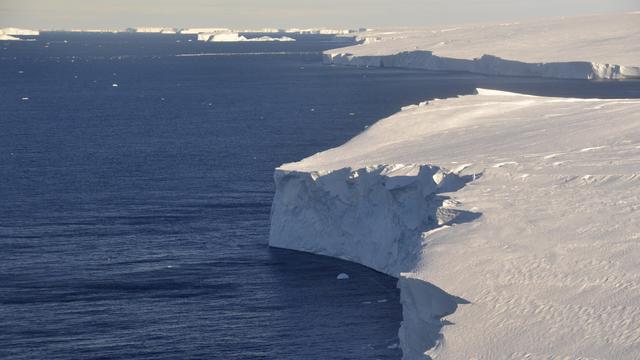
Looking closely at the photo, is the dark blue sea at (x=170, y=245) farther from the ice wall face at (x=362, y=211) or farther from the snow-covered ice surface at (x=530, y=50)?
the snow-covered ice surface at (x=530, y=50)

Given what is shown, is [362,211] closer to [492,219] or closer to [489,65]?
[492,219]

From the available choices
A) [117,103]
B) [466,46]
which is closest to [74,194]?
[117,103]

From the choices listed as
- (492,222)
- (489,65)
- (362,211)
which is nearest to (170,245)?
(362,211)

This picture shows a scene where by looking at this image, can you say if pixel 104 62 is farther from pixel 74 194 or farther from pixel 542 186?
pixel 542 186

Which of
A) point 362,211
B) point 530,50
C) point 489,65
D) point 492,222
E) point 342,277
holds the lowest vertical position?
point 342,277

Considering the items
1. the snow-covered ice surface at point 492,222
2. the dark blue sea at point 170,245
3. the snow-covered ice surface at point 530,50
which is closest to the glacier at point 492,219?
the snow-covered ice surface at point 492,222
